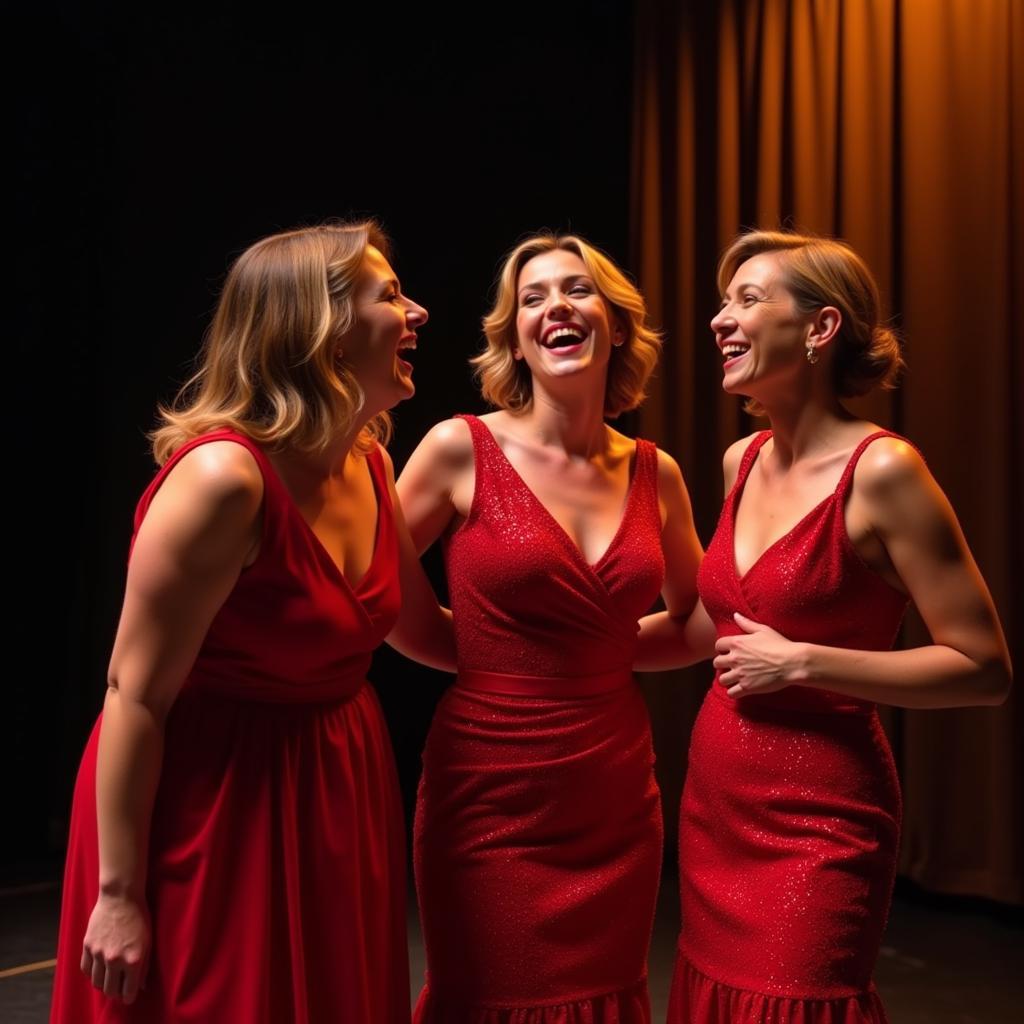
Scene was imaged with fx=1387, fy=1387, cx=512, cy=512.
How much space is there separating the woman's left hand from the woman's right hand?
3.23 ft

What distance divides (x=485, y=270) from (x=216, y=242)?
3.41 ft

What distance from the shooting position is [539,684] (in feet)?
8.11

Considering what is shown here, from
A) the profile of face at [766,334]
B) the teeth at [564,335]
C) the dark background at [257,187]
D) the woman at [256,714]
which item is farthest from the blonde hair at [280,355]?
the dark background at [257,187]

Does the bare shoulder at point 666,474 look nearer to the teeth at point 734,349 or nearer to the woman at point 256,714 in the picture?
the teeth at point 734,349

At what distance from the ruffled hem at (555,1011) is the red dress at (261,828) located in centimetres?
34

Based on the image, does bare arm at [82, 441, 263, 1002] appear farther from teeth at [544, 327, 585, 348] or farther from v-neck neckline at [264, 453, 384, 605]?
teeth at [544, 327, 585, 348]

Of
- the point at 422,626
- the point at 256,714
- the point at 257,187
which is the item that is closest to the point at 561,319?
the point at 422,626

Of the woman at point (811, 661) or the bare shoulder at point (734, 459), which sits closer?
the woman at point (811, 661)

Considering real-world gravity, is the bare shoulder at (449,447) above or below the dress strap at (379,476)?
above

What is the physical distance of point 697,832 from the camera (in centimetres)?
237

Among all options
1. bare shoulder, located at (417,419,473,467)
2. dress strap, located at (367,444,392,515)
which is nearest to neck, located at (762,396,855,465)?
bare shoulder, located at (417,419,473,467)

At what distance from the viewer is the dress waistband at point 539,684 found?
8.11 ft

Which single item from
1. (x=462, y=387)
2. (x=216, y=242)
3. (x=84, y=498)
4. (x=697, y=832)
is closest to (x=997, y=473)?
(x=462, y=387)

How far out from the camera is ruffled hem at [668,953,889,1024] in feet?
7.04
